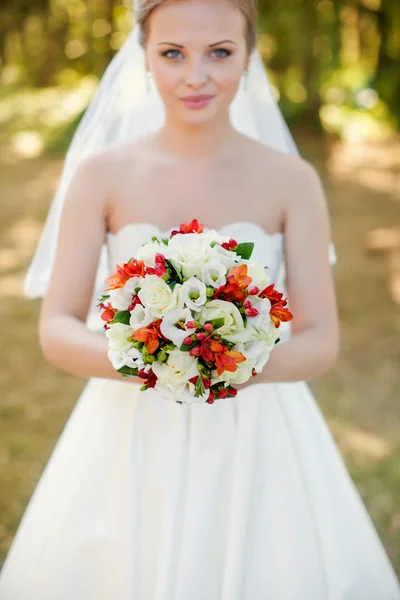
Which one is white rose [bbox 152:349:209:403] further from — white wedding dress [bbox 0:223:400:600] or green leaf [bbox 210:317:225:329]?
white wedding dress [bbox 0:223:400:600]

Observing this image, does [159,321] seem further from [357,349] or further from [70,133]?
[70,133]

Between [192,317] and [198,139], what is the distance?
2.77ft

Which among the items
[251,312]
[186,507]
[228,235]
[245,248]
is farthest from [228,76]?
[186,507]

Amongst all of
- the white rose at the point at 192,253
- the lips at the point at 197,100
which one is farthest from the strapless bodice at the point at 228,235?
the white rose at the point at 192,253

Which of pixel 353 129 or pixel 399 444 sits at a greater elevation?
pixel 353 129

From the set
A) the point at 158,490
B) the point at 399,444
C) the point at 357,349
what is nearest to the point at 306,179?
the point at 158,490

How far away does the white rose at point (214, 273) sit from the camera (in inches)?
75.1

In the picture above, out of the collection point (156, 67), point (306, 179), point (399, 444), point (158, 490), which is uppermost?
point (156, 67)

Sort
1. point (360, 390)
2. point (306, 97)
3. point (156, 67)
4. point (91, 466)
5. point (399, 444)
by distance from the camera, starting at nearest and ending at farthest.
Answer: point (156, 67)
point (91, 466)
point (399, 444)
point (360, 390)
point (306, 97)

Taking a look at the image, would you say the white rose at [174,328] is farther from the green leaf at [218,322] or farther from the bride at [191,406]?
the bride at [191,406]

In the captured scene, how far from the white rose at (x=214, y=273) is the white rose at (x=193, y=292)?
0.02 m

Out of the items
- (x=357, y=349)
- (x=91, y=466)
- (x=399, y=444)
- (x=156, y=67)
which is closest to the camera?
(x=156, y=67)

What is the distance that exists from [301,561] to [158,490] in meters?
0.52

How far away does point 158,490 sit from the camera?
8.16ft
